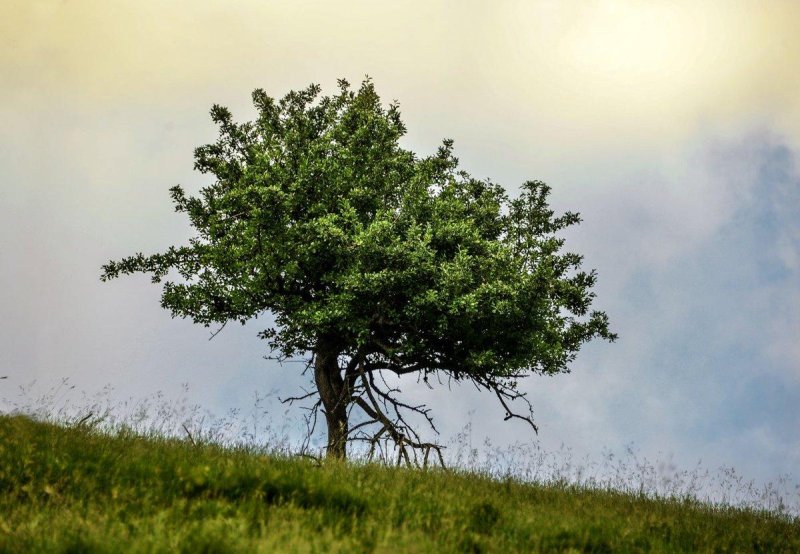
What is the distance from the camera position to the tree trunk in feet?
58.5

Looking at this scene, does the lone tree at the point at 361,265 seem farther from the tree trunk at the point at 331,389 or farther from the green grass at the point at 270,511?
the green grass at the point at 270,511

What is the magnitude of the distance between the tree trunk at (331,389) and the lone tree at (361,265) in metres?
0.05

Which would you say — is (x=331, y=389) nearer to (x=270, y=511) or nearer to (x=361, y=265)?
(x=361, y=265)

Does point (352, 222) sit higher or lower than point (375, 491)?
higher

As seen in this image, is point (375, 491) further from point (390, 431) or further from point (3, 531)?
point (390, 431)

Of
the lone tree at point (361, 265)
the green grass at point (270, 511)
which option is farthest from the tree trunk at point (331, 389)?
the green grass at point (270, 511)

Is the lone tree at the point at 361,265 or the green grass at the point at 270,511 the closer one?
the green grass at the point at 270,511

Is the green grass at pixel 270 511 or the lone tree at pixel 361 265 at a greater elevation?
the lone tree at pixel 361 265

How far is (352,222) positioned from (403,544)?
10632mm

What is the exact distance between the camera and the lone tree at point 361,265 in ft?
51.1

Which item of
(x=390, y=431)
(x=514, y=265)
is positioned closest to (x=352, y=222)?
(x=514, y=265)

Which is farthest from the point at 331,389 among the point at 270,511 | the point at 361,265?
the point at 270,511

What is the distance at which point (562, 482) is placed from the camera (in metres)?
13.1

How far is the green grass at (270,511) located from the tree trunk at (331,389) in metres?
7.17
